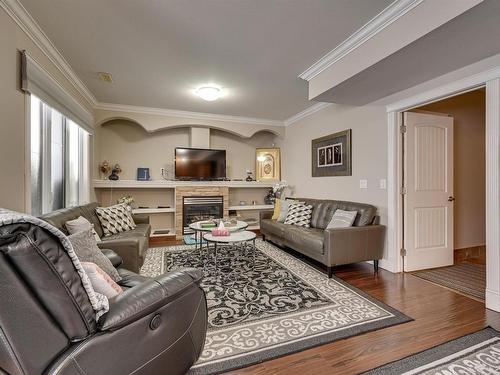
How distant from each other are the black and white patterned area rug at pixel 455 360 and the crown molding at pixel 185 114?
4613 mm

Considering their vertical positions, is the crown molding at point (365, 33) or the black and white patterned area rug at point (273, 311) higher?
the crown molding at point (365, 33)

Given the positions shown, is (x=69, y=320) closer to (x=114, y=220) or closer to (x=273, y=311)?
(x=273, y=311)

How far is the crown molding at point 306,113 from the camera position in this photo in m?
4.32

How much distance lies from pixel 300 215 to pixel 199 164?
2.32 meters

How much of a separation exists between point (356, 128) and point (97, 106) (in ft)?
14.1

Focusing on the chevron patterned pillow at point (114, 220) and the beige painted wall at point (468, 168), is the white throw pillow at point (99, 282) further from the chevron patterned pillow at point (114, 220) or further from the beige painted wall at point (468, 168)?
the beige painted wall at point (468, 168)

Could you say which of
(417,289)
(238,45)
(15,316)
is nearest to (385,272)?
(417,289)

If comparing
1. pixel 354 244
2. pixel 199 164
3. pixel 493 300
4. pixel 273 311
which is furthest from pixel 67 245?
pixel 199 164

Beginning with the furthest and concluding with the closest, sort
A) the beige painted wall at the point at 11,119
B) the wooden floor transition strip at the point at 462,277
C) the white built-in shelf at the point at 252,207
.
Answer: the white built-in shelf at the point at 252,207 < the wooden floor transition strip at the point at 462,277 < the beige painted wall at the point at 11,119

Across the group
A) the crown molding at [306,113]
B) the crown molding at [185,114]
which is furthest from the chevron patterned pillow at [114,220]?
the crown molding at [306,113]

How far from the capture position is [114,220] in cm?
329

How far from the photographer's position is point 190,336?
4.16 ft

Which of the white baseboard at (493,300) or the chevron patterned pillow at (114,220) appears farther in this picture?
the chevron patterned pillow at (114,220)

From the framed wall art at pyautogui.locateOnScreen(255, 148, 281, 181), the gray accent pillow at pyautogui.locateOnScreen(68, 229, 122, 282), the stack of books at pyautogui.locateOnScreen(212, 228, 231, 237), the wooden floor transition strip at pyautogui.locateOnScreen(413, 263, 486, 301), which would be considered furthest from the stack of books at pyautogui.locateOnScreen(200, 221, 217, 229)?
the wooden floor transition strip at pyautogui.locateOnScreen(413, 263, 486, 301)
